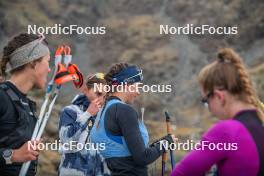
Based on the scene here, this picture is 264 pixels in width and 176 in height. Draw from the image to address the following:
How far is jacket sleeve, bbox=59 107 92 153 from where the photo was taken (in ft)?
13.6

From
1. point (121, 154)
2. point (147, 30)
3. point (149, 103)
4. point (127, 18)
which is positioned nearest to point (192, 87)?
point (149, 103)

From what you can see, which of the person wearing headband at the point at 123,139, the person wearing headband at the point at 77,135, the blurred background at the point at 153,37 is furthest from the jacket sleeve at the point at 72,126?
the blurred background at the point at 153,37

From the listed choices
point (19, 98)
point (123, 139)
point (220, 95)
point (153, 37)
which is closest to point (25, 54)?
point (19, 98)

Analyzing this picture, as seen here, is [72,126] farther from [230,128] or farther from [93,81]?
[230,128]

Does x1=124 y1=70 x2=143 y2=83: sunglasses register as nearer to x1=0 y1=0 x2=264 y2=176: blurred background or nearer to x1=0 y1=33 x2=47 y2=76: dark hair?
x1=0 y1=33 x2=47 y2=76: dark hair

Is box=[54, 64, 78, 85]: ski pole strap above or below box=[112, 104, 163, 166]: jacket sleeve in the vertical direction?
above

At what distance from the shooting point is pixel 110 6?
41.8 m

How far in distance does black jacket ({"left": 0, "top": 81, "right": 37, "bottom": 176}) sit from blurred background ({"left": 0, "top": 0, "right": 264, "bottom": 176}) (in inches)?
890

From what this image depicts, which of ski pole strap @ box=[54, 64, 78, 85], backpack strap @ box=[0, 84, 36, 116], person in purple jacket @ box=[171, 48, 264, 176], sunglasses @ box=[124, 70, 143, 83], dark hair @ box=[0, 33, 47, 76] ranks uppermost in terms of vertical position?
dark hair @ box=[0, 33, 47, 76]

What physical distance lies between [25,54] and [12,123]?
18.5 inches

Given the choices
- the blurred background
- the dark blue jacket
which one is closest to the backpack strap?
the dark blue jacket

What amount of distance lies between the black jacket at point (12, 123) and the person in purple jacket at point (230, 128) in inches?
43.8

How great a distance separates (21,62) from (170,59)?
30951mm

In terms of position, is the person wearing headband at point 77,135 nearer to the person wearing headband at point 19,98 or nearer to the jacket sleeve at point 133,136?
the jacket sleeve at point 133,136
